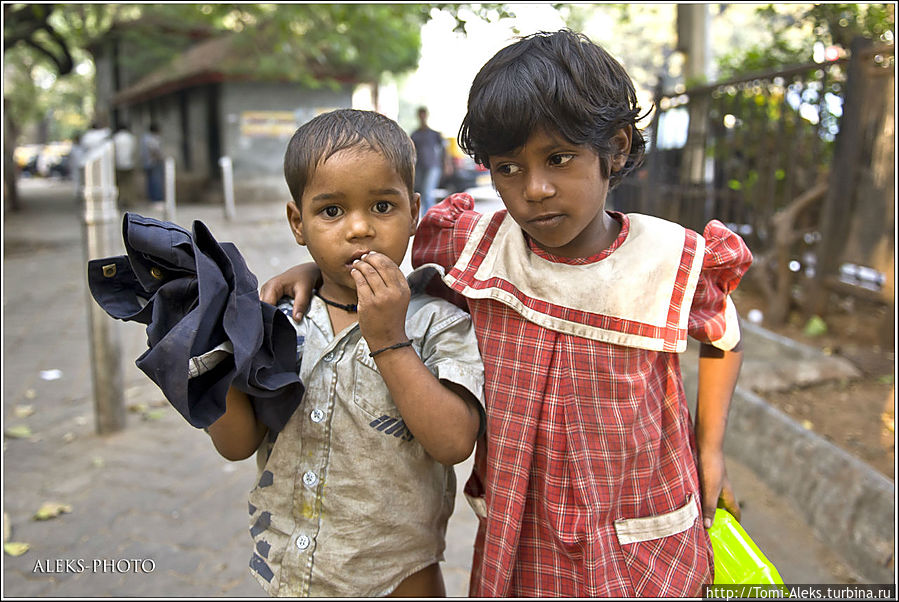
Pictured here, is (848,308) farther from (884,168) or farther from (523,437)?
(523,437)

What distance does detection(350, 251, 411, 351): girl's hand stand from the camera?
1.29 metres

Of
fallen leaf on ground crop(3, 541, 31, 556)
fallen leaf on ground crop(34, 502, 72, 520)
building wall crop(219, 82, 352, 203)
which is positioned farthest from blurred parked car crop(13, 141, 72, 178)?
fallen leaf on ground crop(3, 541, 31, 556)

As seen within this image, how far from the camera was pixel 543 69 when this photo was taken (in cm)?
131

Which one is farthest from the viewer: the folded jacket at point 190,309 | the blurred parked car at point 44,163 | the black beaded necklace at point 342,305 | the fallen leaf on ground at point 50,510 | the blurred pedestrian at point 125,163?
the blurred parked car at point 44,163

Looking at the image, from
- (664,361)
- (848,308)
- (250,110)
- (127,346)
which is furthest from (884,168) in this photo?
(250,110)

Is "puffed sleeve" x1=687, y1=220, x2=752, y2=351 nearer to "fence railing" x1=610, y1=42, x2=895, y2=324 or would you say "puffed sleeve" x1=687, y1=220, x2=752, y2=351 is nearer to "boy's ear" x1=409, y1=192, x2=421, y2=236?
"boy's ear" x1=409, y1=192, x2=421, y2=236

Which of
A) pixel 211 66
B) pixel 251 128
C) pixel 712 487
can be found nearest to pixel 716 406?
pixel 712 487

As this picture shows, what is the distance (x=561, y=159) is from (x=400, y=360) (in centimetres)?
47

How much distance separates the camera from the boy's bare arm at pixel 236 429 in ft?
4.46

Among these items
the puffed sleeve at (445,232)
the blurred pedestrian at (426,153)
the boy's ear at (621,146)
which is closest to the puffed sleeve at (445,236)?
the puffed sleeve at (445,232)

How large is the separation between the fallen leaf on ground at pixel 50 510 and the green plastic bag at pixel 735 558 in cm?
270

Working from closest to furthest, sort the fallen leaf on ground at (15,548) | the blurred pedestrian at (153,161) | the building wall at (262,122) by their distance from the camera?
the fallen leaf on ground at (15,548), the blurred pedestrian at (153,161), the building wall at (262,122)

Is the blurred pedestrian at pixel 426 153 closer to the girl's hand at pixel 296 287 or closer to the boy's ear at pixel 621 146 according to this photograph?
the girl's hand at pixel 296 287

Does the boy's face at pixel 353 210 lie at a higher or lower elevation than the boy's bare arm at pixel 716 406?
higher
